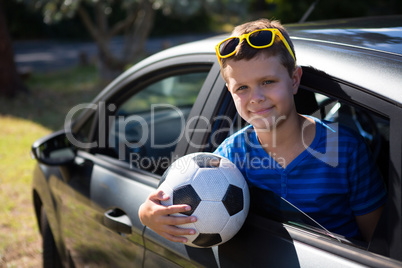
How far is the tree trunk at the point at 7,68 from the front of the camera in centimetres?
954

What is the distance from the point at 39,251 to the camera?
3660 mm

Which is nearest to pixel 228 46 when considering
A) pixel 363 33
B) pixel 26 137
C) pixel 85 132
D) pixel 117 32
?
pixel 363 33

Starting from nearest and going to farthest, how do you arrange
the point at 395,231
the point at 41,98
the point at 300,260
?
the point at 395,231, the point at 300,260, the point at 41,98

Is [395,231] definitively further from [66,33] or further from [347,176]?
[66,33]

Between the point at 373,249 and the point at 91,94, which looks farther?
the point at 91,94

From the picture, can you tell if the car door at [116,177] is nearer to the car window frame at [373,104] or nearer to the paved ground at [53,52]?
the car window frame at [373,104]

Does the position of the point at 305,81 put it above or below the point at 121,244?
above

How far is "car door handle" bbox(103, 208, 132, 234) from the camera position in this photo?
6.27ft

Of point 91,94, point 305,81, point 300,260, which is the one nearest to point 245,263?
point 300,260

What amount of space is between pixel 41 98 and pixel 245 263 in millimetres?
9775

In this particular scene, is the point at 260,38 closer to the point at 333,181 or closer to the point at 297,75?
the point at 297,75

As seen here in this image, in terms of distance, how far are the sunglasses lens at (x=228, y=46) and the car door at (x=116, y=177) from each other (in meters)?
0.25

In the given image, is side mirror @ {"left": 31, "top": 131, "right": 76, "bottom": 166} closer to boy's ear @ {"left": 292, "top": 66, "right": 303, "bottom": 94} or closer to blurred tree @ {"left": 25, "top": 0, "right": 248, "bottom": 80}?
boy's ear @ {"left": 292, "top": 66, "right": 303, "bottom": 94}

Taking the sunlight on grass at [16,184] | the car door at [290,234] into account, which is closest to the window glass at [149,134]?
the car door at [290,234]
